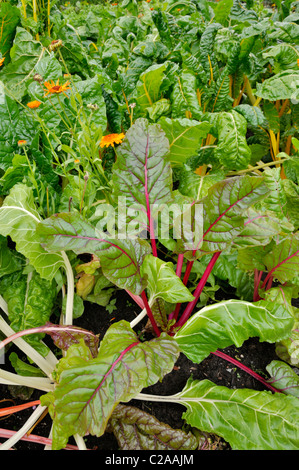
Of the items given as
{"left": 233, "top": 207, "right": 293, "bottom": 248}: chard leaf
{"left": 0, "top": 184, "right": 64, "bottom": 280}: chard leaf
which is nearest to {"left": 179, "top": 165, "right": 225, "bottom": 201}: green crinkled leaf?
{"left": 233, "top": 207, "right": 293, "bottom": 248}: chard leaf

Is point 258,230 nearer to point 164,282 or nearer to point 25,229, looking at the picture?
point 164,282

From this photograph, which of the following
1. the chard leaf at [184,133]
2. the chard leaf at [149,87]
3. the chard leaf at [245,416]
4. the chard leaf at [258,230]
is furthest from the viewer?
the chard leaf at [149,87]

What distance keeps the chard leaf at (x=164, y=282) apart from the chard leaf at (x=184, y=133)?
0.47 m

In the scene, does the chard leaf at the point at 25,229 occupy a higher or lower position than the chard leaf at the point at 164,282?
higher

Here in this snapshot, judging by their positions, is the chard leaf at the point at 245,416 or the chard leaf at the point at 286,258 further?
the chard leaf at the point at 286,258

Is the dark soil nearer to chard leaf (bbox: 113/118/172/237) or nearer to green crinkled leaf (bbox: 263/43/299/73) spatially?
chard leaf (bbox: 113/118/172/237)

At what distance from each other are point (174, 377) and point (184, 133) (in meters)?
0.81

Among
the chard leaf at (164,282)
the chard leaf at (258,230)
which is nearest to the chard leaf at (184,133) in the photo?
the chard leaf at (258,230)

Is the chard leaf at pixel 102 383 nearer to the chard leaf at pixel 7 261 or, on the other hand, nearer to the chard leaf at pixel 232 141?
the chard leaf at pixel 7 261

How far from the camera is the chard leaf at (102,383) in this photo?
0.73 m

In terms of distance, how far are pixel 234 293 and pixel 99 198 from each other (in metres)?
0.65

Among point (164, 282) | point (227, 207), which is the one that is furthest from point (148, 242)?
point (227, 207)

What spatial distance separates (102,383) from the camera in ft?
2.49

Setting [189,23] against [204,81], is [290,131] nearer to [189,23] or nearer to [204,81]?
[204,81]
